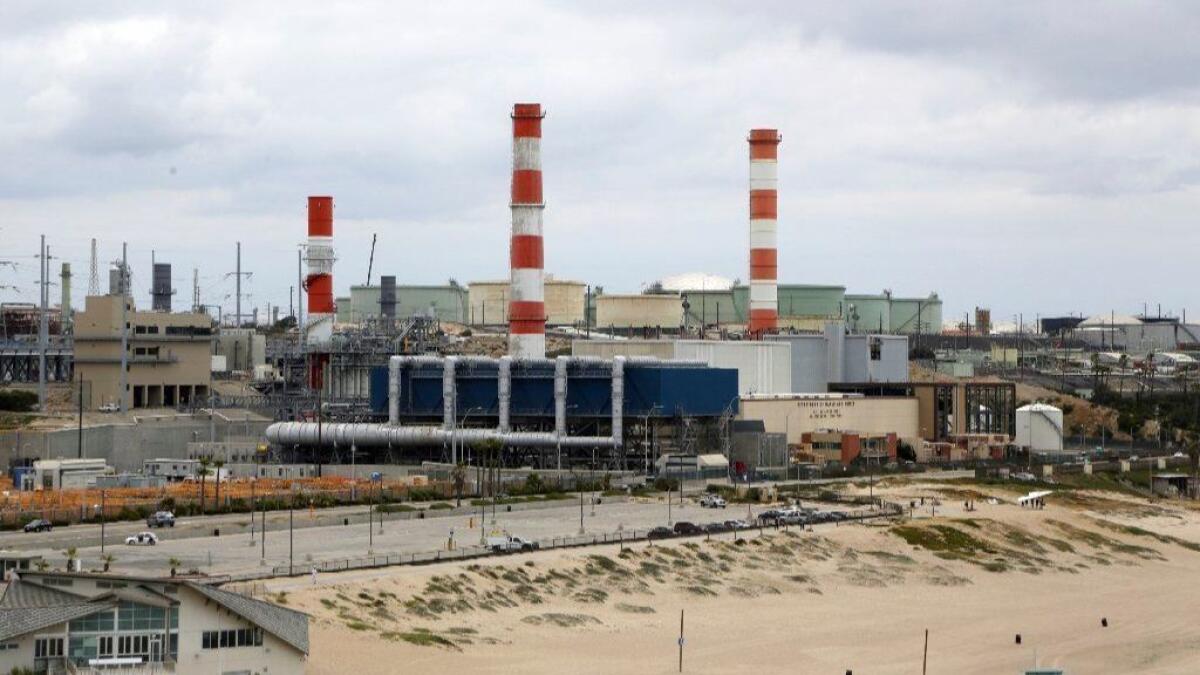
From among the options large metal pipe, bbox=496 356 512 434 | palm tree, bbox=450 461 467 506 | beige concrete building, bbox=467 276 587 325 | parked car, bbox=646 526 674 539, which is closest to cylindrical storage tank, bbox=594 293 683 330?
beige concrete building, bbox=467 276 587 325

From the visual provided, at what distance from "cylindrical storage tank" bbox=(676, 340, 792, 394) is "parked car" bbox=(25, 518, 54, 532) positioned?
5463 cm

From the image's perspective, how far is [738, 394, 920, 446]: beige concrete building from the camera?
123375mm

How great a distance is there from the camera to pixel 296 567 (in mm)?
65500

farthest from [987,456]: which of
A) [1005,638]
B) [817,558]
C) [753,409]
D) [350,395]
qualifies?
[1005,638]

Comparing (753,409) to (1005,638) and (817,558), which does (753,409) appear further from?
(1005,638)

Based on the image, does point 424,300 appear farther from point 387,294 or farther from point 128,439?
point 128,439

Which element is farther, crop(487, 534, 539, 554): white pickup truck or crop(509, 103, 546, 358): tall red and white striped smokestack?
crop(509, 103, 546, 358): tall red and white striped smokestack

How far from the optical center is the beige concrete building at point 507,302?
184 meters

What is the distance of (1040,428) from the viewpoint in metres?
140

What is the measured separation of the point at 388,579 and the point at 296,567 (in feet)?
13.7

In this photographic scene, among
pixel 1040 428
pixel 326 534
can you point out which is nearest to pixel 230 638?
pixel 326 534

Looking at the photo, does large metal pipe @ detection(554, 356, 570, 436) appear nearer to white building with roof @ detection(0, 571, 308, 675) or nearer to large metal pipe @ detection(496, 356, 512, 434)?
large metal pipe @ detection(496, 356, 512, 434)

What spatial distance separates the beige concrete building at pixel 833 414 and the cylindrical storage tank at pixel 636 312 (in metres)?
44.5

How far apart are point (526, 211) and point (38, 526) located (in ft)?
144
